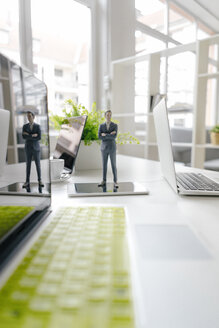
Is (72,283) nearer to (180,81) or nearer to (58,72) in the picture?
(58,72)

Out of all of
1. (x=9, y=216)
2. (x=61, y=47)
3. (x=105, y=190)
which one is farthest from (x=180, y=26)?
(x=9, y=216)

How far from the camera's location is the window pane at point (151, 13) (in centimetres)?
349

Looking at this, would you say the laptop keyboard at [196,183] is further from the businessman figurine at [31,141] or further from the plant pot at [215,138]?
the plant pot at [215,138]

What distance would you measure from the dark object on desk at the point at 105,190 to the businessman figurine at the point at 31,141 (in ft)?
0.81

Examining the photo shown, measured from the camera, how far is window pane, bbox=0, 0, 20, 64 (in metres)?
2.21

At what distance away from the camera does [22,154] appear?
47 centimetres

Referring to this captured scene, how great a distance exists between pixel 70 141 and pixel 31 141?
65cm

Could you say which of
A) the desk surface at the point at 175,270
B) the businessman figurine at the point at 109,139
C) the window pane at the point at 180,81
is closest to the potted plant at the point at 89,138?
the businessman figurine at the point at 109,139

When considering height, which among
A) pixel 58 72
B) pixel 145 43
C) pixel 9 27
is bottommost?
pixel 58 72

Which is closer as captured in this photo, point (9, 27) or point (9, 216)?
point (9, 216)

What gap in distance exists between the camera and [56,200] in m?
0.72

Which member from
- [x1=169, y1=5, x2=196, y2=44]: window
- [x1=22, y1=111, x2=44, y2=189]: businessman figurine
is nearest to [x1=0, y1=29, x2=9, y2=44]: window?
[x1=22, y1=111, x2=44, y2=189]: businessman figurine

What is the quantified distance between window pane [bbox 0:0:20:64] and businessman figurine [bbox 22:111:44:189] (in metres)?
1.99

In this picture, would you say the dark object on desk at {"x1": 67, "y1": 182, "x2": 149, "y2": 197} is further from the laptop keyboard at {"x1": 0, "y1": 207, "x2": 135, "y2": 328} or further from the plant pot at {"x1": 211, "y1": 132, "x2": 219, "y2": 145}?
the plant pot at {"x1": 211, "y1": 132, "x2": 219, "y2": 145}
